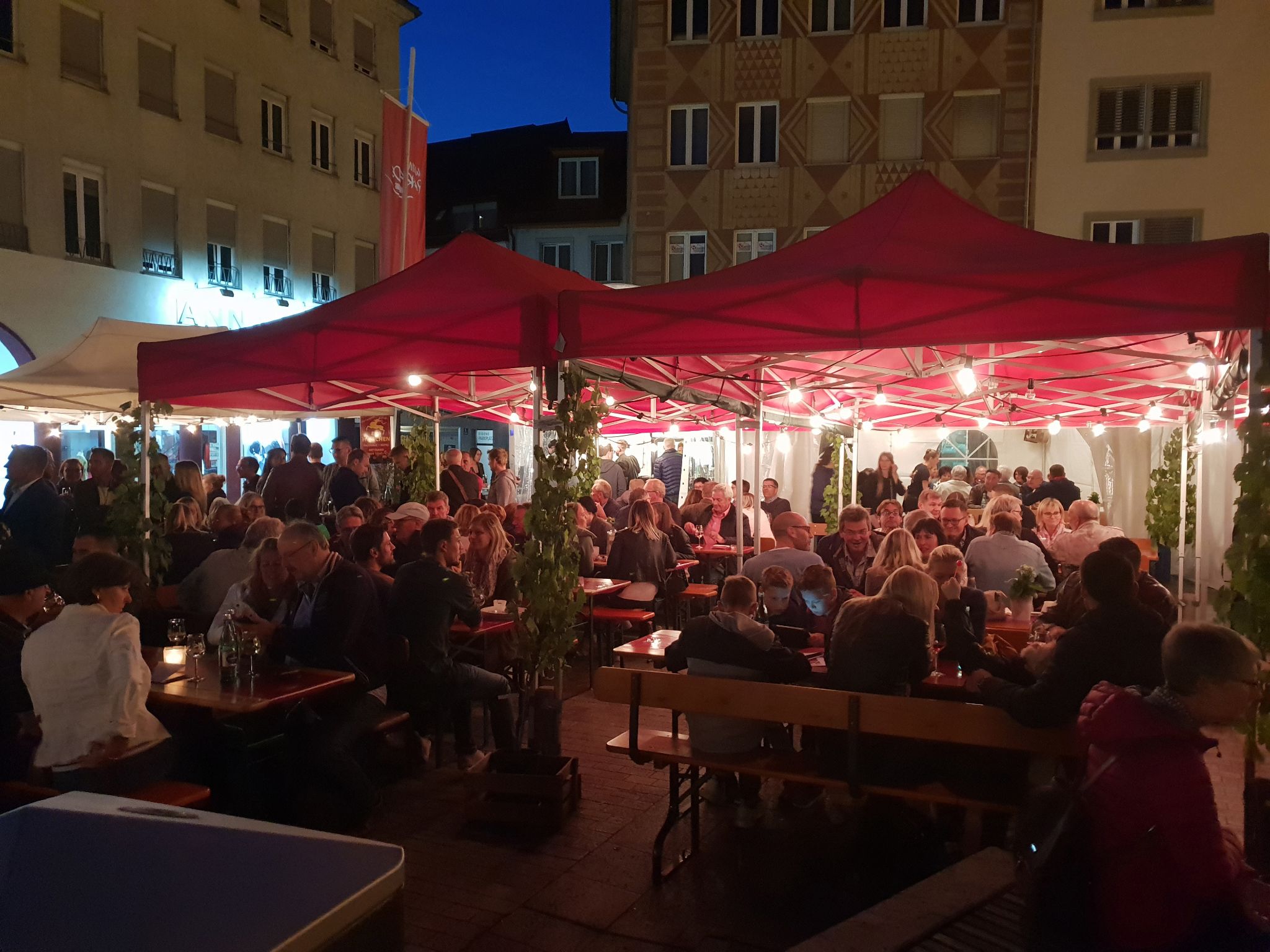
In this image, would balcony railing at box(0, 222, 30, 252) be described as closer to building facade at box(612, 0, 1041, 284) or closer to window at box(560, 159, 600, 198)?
building facade at box(612, 0, 1041, 284)

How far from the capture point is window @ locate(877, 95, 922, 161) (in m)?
20.2

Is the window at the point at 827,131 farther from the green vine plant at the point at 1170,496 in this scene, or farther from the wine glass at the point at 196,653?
the wine glass at the point at 196,653

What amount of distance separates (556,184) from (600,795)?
88.4 feet

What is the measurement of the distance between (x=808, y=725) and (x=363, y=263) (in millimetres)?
21412

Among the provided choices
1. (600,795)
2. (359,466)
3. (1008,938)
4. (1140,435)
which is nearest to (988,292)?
(1008,938)

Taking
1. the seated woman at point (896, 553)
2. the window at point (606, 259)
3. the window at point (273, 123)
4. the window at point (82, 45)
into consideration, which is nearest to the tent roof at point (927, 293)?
the seated woman at point (896, 553)

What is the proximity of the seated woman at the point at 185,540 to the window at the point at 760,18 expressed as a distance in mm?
17762

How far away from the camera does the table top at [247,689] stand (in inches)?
163

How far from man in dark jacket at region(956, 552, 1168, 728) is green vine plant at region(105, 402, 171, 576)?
6.44 metres

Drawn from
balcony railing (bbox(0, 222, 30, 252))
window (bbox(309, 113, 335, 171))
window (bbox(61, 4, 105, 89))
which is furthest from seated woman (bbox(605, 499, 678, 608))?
window (bbox(309, 113, 335, 171))

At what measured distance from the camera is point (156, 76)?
1741cm

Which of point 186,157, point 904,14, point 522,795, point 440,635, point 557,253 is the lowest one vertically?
point 522,795

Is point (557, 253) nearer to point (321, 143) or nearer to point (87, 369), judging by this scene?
point (321, 143)

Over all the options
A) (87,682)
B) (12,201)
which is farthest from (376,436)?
(87,682)
